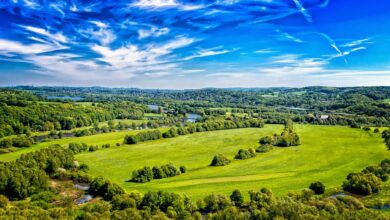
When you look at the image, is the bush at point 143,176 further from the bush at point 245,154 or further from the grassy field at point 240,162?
the bush at point 245,154

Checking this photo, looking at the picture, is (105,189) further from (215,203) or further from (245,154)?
(245,154)

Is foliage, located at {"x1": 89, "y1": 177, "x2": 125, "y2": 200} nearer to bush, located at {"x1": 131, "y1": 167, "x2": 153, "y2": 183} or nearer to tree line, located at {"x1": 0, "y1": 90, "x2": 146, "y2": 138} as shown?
bush, located at {"x1": 131, "y1": 167, "x2": 153, "y2": 183}

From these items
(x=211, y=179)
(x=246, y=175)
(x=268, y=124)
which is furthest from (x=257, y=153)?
(x=268, y=124)

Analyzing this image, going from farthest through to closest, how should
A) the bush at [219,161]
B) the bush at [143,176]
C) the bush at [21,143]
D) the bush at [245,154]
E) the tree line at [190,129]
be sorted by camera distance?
the tree line at [190,129], the bush at [21,143], the bush at [245,154], the bush at [219,161], the bush at [143,176]

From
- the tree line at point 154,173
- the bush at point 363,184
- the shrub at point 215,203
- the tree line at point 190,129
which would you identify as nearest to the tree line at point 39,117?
the tree line at point 190,129

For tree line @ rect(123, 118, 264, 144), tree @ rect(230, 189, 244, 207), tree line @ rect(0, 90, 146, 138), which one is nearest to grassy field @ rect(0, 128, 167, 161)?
tree line @ rect(123, 118, 264, 144)

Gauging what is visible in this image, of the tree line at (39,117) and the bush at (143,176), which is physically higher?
the tree line at (39,117)
